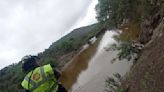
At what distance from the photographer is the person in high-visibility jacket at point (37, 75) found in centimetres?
835

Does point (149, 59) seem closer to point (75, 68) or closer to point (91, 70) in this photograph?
point (91, 70)

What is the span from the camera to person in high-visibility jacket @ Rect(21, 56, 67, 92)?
8.35m

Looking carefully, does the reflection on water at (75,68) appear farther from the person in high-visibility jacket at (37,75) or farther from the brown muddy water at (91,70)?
the person in high-visibility jacket at (37,75)

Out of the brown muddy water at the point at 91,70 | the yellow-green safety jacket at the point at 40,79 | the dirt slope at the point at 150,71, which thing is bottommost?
the brown muddy water at the point at 91,70

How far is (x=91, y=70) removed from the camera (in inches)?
838

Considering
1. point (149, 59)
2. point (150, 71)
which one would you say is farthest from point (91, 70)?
point (150, 71)

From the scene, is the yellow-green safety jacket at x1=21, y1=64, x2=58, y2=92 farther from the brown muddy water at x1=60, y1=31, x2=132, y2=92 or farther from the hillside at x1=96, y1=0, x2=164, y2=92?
the brown muddy water at x1=60, y1=31, x2=132, y2=92

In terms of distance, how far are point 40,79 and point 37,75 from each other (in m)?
0.10

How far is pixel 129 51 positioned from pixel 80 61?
12345 mm

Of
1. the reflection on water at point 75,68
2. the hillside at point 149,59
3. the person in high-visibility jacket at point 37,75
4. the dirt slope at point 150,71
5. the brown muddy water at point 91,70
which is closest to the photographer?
the person in high-visibility jacket at point 37,75

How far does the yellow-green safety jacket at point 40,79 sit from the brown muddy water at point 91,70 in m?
6.29

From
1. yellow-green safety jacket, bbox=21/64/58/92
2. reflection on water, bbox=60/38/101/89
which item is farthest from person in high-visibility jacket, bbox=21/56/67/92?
reflection on water, bbox=60/38/101/89

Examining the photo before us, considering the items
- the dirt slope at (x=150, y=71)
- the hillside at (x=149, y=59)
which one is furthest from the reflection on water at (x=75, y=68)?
the dirt slope at (x=150, y=71)

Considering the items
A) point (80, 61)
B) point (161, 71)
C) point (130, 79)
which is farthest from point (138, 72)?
point (80, 61)
